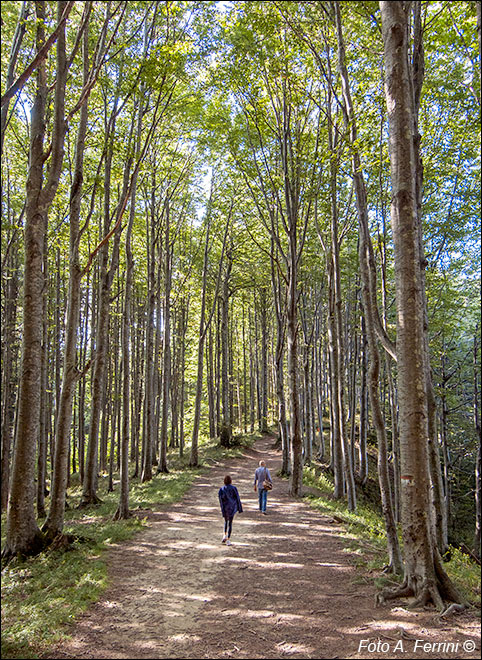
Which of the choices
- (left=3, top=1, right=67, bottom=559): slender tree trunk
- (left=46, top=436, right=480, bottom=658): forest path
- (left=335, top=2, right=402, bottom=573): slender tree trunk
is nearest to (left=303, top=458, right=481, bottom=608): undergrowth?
(left=46, top=436, right=480, bottom=658): forest path

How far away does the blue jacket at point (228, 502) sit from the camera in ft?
28.0

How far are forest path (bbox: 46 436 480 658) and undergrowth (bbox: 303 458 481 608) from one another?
9.8 inches

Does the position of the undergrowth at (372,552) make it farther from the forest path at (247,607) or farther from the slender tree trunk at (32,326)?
the slender tree trunk at (32,326)

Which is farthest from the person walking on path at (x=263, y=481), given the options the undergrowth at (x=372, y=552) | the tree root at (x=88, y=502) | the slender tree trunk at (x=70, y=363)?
the tree root at (x=88, y=502)

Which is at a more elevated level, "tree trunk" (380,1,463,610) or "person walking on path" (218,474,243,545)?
"tree trunk" (380,1,463,610)

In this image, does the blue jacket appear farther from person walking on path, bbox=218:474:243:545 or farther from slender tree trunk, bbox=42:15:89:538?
slender tree trunk, bbox=42:15:89:538

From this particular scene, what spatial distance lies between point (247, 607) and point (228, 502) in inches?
127

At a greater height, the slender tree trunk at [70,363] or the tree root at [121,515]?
the slender tree trunk at [70,363]

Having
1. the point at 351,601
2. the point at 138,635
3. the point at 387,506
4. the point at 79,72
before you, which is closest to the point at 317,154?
the point at 79,72

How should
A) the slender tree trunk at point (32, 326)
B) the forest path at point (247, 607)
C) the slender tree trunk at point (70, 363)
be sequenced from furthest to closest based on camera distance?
the slender tree trunk at point (70, 363) → the slender tree trunk at point (32, 326) → the forest path at point (247, 607)

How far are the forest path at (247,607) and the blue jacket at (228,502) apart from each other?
648 millimetres

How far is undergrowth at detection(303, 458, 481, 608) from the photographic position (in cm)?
532

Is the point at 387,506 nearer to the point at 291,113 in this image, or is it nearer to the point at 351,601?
the point at 351,601

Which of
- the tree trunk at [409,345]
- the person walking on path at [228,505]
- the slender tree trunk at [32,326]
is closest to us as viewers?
the tree trunk at [409,345]
